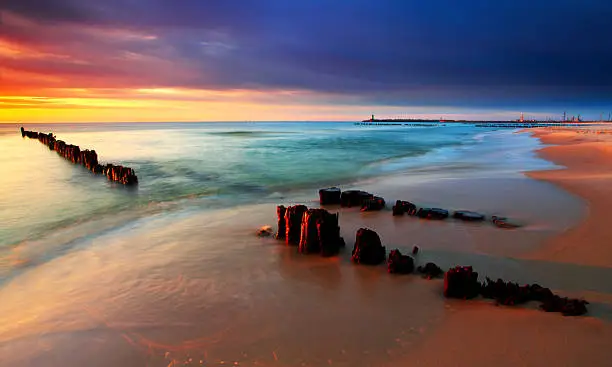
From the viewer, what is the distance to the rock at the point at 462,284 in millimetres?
5801

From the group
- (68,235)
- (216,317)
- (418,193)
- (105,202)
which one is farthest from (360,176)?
(216,317)

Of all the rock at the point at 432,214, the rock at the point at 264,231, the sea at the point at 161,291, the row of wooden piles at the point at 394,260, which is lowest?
the sea at the point at 161,291

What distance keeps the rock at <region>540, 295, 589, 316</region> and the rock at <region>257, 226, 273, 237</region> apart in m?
6.10

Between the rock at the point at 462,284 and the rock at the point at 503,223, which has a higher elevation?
the rock at the point at 503,223

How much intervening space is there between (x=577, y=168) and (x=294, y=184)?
49.0 feet

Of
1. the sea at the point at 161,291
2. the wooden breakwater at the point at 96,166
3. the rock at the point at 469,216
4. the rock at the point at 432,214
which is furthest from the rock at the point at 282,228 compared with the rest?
the wooden breakwater at the point at 96,166

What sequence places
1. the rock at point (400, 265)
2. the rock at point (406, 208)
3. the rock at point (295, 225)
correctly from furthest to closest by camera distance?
the rock at point (406, 208), the rock at point (295, 225), the rock at point (400, 265)

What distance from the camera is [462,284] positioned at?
19.1 ft

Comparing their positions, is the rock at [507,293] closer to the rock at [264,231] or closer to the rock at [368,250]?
the rock at [368,250]

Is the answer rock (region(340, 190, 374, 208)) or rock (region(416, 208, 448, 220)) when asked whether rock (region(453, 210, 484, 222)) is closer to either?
rock (region(416, 208, 448, 220))

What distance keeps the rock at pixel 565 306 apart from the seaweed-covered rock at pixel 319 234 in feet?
12.9

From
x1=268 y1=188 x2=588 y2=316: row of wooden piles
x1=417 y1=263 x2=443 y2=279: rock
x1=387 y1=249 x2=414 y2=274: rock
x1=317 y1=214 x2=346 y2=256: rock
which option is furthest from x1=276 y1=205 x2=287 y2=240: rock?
x1=417 y1=263 x2=443 y2=279: rock

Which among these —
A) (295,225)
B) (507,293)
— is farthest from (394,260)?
(295,225)

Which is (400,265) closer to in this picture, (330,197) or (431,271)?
(431,271)
